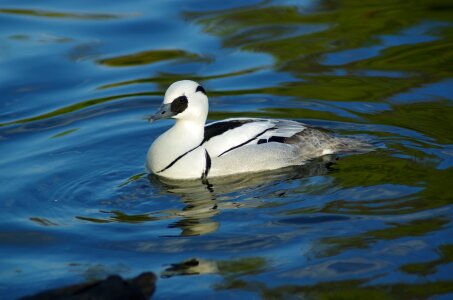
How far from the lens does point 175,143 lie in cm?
1116

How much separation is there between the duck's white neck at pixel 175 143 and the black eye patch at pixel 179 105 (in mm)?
217

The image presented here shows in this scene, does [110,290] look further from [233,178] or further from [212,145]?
[212,145]

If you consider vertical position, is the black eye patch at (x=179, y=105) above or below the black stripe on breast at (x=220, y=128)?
above

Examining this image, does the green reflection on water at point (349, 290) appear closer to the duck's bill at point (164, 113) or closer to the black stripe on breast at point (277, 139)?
the duck's bill at point (164, 113)

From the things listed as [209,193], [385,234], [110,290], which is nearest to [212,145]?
[209,193]

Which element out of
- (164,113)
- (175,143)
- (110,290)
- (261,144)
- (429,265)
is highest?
(164,113)

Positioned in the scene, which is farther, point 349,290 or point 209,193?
point 209,193

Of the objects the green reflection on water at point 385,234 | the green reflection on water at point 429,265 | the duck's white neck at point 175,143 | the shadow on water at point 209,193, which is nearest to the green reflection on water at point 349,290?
the green reflection on water at point 429,265

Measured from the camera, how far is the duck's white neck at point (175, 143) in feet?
36.4

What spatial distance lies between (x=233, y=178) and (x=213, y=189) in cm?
39

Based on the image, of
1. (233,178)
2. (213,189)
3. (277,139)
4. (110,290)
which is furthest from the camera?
(277,139)

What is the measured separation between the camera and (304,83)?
13906 millimetres

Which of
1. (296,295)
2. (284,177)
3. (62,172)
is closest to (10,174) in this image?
(62,172)

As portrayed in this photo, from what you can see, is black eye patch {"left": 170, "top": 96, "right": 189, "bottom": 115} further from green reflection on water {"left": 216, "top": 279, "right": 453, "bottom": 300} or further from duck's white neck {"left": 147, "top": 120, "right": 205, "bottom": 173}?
green reflection on water {"left": 216, "top": 279, "right": 453, "bottom": 300}
